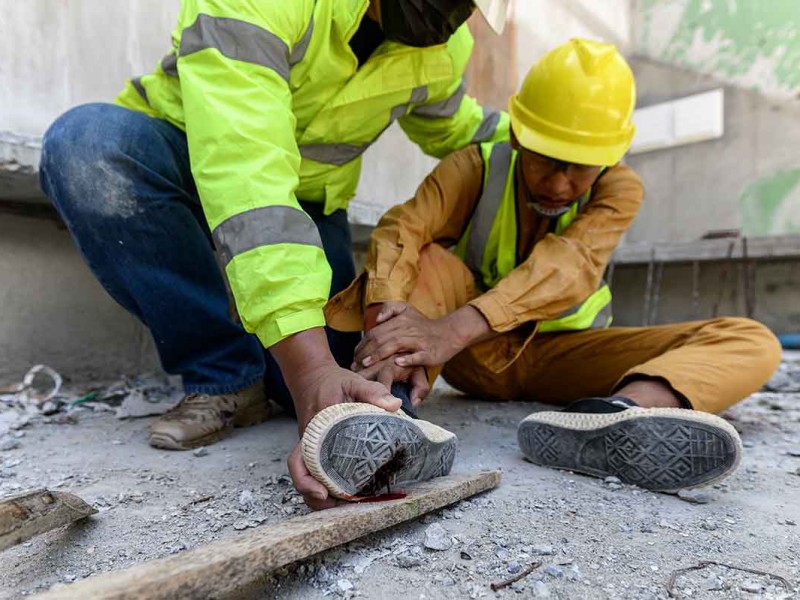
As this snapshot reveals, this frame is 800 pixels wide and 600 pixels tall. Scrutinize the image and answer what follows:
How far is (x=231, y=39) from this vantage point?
1.22m

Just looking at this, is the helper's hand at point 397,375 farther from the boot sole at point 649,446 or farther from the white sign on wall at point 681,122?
the white sign on wall at point 681,122

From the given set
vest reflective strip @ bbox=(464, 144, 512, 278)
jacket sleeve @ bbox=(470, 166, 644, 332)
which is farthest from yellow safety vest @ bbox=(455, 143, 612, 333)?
jacket sleeve @ bbox=(470, 166, 644, 332)

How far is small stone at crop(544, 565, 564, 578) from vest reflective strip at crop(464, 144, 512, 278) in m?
1.13

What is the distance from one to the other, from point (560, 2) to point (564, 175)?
12.6ft

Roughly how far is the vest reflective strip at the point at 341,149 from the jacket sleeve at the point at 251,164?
1.27 feet

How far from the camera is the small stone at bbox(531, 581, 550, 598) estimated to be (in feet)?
2.67

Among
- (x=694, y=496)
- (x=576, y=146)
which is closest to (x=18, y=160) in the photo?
(x=576, y=146)

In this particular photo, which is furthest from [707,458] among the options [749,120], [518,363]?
[749,120]

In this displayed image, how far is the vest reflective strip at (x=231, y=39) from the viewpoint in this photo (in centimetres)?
122

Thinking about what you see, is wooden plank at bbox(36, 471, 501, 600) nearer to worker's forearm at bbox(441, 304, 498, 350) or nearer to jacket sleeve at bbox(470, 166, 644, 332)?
worker's forearm at bbox(441, 304, 498, 350)

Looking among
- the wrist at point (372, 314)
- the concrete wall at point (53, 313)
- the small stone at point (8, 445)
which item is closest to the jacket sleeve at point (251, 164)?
the wrist at point (372, 314)

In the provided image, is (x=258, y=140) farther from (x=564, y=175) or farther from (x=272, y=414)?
(x=272, y=414)

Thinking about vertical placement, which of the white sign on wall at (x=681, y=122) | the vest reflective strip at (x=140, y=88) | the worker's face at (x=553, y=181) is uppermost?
the white sign on wall at (x=681, y=122)

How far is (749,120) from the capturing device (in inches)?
184
